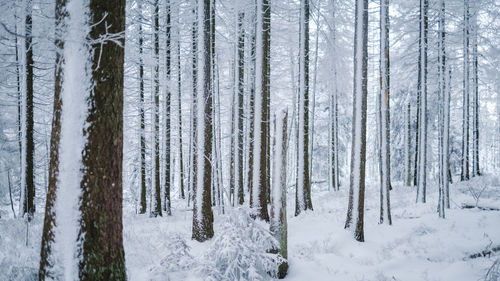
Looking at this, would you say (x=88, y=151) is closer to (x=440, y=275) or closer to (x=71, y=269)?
(x=71, y=269)

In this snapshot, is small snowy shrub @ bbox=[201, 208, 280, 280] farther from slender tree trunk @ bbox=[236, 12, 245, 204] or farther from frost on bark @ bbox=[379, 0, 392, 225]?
slender tree trunk @ bbox=[236, 12, 245, 204]

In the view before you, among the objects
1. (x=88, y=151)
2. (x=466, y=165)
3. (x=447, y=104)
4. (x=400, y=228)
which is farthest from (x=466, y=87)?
(x=88, y=151)

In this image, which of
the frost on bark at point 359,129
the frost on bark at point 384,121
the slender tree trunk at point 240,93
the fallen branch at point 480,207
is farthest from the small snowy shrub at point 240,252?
the fallen branch at point 480,207

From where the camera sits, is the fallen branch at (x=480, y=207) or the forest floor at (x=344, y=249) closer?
the forest floor at (x=344, y=249)

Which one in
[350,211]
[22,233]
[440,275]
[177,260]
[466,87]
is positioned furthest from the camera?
[466,87]

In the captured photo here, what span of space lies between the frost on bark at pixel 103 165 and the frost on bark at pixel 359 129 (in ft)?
20.6

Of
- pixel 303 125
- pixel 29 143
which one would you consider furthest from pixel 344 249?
pixel 29 143

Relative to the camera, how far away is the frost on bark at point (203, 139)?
720 cm

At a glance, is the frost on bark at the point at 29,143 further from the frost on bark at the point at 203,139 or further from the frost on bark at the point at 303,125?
the frost on bark at the point at 303,125

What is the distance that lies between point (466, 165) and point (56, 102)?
2051 cm

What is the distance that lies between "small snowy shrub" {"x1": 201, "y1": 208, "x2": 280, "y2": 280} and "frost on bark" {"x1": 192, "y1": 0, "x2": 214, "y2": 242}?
2.44 metres

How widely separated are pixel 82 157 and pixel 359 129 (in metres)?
6.76

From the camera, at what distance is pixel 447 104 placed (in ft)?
33.3

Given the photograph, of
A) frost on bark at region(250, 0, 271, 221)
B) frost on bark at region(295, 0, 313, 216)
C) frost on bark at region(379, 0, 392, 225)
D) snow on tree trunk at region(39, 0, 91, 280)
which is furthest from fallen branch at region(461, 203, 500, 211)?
snow on tree trunk at region(39, 0, 91, 280)
